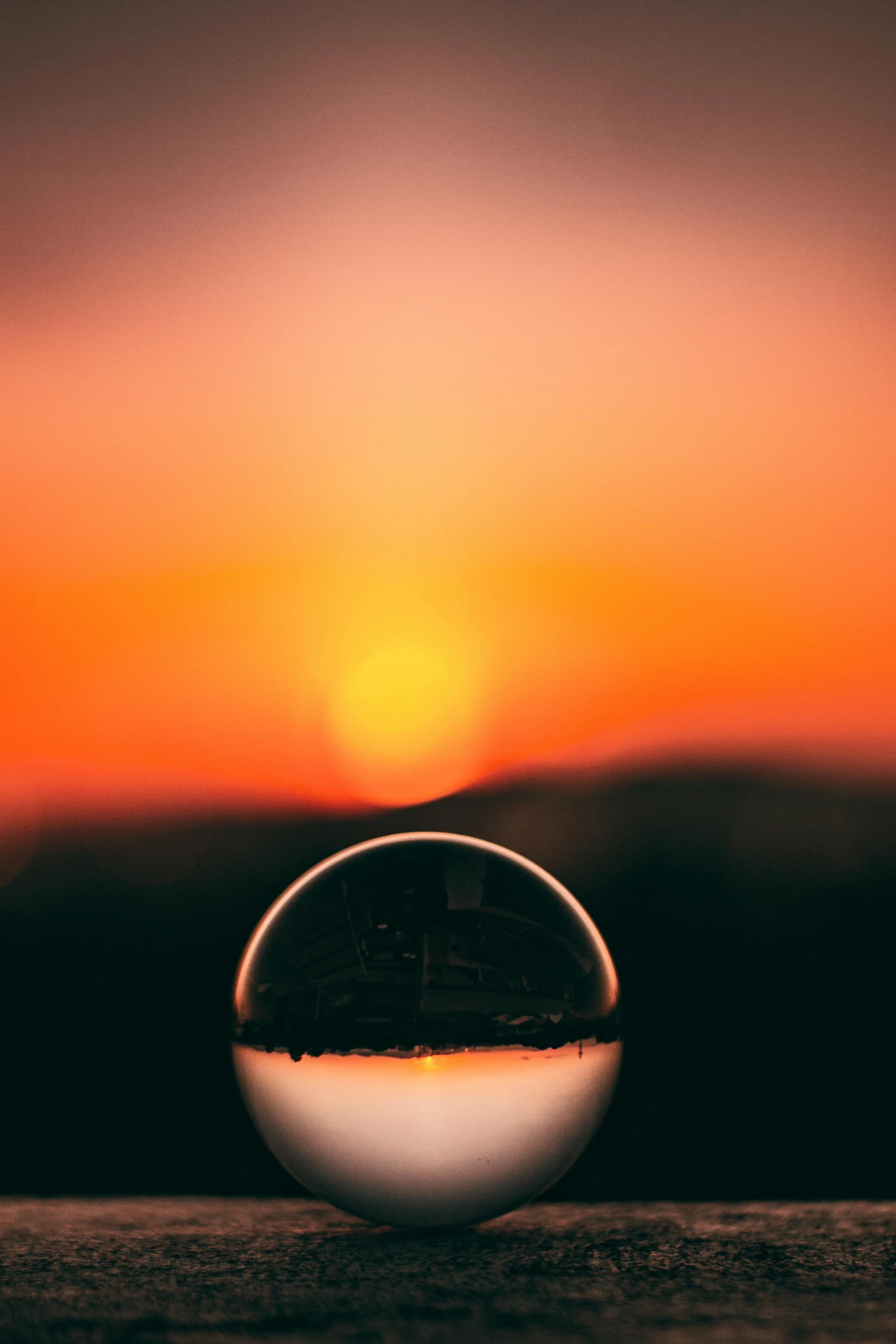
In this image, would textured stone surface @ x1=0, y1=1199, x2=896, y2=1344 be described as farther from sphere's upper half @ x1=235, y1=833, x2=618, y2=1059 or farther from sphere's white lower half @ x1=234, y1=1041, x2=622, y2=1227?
sphere's upper half @ x1=235, y1=833, x2=618, y2=1059

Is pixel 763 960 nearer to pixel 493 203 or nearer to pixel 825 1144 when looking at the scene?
pixel 825 1144

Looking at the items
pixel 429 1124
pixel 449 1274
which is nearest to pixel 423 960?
pixel 429 1124

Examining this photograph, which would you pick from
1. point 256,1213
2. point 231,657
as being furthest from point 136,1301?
point 231,657

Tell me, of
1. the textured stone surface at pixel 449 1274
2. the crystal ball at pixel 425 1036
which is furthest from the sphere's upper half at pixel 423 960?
the textured stone surface at pixel 449 1274

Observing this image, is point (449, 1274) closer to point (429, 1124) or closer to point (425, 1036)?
point (429, 1124)

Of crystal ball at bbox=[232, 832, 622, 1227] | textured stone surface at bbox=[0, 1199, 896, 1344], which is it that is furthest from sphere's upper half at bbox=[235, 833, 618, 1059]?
textured stone surface at bbox=[0, 1199, 896, 1344]

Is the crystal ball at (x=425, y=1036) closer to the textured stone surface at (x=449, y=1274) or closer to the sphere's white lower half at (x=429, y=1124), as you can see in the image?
the sphere's white lower half at (x=429, y=1124)
